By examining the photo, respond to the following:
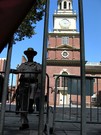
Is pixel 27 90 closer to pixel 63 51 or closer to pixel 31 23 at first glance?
pixel 31 23

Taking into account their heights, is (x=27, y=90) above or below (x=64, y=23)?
below

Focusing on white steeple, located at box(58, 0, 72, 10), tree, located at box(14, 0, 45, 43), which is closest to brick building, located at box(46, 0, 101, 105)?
white steeple, located at box(58, 0, 72, 10)

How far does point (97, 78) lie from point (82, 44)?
13.9ft

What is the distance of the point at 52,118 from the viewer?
6.20 meters

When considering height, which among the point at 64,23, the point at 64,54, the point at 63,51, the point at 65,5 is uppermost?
the point at 65,5

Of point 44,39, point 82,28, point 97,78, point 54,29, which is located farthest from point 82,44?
point 54,29

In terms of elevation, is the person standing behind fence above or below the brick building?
below

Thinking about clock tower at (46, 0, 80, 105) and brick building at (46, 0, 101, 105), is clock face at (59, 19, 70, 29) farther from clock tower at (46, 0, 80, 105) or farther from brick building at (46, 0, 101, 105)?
brick building at (46, 0, 101, 105)

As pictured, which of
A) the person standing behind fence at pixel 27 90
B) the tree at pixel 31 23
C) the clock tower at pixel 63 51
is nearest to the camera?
the person standing behind fence at pixel 27 90

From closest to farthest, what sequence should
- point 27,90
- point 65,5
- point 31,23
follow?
point 27,90
point 31,23
point 65,5

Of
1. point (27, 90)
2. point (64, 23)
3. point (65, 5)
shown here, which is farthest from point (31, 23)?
point (65, 5)

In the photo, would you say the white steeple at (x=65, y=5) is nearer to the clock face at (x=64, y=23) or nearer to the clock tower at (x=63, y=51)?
the clock face at (x=64, y=23)

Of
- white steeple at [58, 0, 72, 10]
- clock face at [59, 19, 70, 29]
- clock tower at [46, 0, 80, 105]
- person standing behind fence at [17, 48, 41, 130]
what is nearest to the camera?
person standing behind fence at [17, 48, 41, 130]

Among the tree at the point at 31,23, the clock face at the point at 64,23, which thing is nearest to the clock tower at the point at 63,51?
the clock face at the point at 64,23
